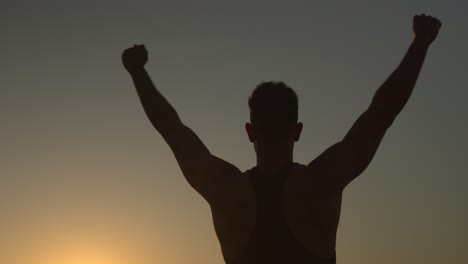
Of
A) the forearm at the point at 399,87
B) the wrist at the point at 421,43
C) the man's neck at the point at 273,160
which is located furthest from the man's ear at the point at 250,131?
the wrist at the point at 421,43

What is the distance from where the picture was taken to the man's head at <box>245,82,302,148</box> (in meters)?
2.91

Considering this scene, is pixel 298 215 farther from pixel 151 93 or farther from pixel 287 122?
pixel 151 93

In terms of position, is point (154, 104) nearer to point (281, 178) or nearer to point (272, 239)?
point (281, 178)

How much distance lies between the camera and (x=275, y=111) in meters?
2.91

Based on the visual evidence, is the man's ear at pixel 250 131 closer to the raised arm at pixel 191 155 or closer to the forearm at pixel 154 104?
the raised arm at pixel 191 155

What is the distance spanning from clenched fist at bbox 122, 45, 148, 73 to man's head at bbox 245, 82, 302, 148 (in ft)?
3.45

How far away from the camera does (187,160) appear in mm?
2980

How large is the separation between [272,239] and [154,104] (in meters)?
1.20

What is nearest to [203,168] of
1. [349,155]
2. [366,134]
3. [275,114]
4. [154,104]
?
[275,114]

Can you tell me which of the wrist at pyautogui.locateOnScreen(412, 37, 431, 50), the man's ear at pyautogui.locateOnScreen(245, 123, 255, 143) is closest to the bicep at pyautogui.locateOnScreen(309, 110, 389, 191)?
the man's ear at pyautogui.locateOnScreen(245, 123, 255, 143)

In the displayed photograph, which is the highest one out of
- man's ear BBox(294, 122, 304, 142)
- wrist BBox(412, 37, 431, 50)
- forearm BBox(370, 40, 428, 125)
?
wrist BBox(412, 37, 431, 50)

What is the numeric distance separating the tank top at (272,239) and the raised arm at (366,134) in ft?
0.85

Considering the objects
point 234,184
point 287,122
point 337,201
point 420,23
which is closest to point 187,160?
point 234,184

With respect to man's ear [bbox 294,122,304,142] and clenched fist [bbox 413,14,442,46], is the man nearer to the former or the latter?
man's ear [bbox 294,122,304,142]
